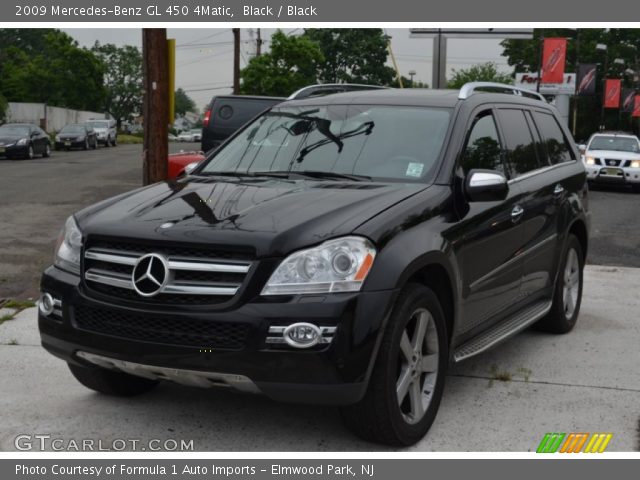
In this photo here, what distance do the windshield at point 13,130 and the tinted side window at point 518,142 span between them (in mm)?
30136

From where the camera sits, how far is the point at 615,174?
74.9 ft

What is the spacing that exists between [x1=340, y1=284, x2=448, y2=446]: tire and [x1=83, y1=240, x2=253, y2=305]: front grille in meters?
0.74

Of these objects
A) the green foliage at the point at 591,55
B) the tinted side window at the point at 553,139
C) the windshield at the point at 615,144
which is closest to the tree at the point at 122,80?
the green foliage at the point at 591,55

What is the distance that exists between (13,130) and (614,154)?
22.2 m

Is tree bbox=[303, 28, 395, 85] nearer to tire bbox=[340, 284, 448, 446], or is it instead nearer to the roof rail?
the roof rail

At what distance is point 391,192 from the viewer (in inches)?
185

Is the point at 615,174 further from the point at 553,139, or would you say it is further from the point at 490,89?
the point at 490,89

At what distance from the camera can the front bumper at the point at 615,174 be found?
2277 centimetres

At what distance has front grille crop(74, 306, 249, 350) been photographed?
4.00m

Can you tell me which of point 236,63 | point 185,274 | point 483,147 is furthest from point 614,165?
point 236,63

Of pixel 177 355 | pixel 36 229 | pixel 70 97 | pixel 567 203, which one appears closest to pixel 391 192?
pixel 177 355

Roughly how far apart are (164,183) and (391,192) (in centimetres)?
142

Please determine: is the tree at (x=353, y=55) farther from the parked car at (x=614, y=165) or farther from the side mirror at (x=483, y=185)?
the side mirror at (x=483, y=185)

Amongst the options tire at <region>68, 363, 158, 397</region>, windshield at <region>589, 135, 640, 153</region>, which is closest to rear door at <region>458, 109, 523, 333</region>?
tire at <region>68, 363, 158, 397</region>
